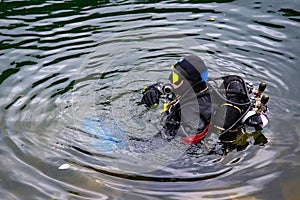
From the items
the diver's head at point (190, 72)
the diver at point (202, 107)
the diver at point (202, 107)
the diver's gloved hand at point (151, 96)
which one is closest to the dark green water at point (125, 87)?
the diver at point (202, 107)

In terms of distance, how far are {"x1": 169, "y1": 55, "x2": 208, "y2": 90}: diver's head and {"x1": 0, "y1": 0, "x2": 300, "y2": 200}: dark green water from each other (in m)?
0.85

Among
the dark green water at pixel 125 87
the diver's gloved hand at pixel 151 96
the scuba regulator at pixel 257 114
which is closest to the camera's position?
the dark green water at pixel 125 87

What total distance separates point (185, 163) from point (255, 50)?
342 cm

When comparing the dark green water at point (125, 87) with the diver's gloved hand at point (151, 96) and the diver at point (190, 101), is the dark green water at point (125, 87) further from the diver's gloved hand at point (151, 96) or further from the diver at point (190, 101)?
the diver's gloved hand at point (151, 96)

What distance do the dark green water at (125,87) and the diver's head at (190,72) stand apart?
0.85m

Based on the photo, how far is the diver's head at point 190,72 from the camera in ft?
15.0

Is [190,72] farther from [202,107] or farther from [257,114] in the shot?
[257,114]

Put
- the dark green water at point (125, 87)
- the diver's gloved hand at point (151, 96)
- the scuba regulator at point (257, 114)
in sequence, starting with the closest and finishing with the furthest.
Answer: the dark green water at point (125, 87) → the scuba regulator at point (257, 114) → the diver's gloved hand at point (151, 96)

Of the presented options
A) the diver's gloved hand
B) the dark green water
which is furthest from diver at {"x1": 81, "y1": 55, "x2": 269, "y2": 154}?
the dark green water

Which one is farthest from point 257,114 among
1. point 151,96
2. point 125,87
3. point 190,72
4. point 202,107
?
point 125,87

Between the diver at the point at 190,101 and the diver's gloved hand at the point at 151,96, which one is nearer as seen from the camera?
the diver at the point at 190,101

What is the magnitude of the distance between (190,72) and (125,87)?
79.8 inches

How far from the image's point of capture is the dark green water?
14.8 ft

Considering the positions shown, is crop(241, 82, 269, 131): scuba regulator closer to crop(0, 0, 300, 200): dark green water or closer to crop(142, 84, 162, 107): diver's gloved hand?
crop(0, 0, 300, 200): dark green water
